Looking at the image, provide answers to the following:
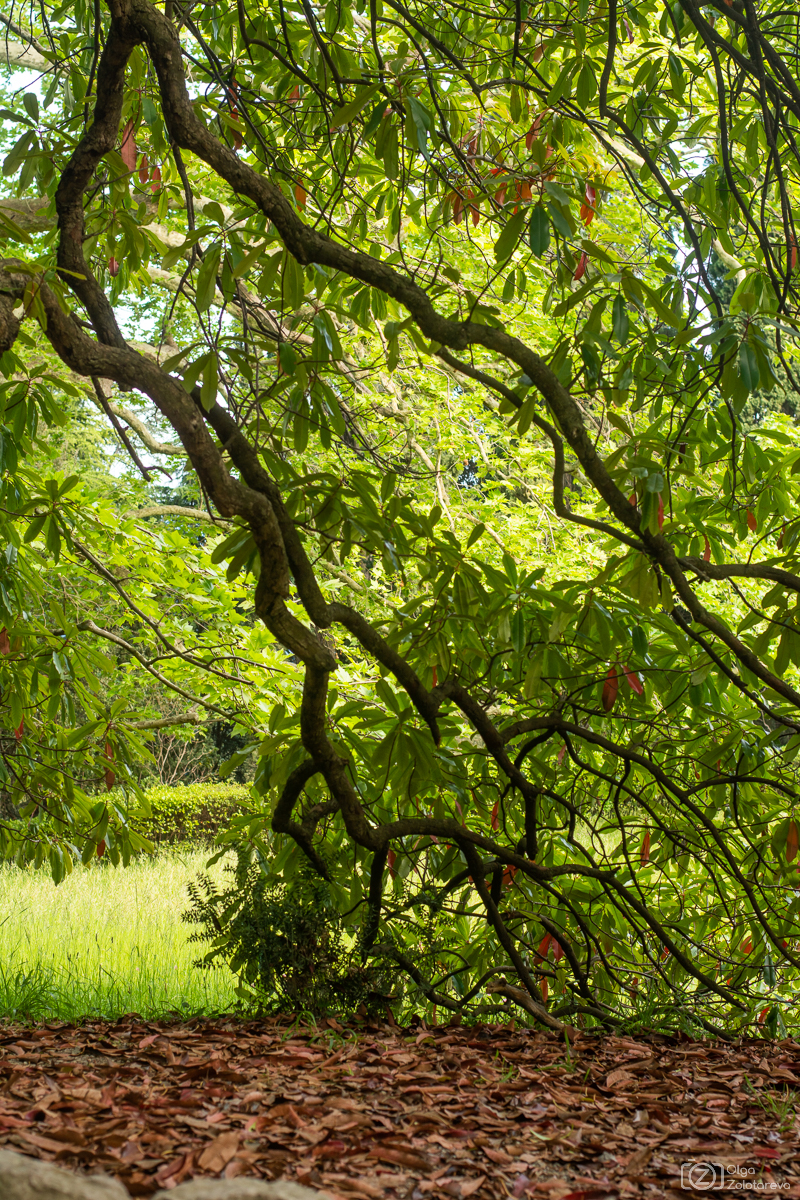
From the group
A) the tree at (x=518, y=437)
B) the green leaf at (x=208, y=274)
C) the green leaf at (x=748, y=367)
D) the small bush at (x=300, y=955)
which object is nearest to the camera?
the green leaf at (x=748, y=367)

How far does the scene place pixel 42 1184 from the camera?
95cm

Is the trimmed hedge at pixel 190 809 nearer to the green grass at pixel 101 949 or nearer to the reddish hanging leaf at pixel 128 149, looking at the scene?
the green grass at pixel 101 949

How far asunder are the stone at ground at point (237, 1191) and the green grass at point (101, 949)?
1917 mm

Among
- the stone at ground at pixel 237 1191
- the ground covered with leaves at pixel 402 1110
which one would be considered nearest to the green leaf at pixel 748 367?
the ground covered with leaves at pixel 402 1110

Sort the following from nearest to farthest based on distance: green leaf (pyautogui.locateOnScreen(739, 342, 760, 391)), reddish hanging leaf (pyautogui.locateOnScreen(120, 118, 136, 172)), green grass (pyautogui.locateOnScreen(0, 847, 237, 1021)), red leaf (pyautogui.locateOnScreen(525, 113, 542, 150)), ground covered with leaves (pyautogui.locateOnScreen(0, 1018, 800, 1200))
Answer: ground covered with leaves (pyautogui.locateOnScreen(0, 1018, 800, 1200)) → green leaf (pyautogui.locateOnScreen(739, 342, 760, 391)) → reddish hanging leaf (pyautogui.locateOnScreen(120, 118, 136, 172)) → red leaf (pyautogui.locateOnScreen(525, 113, 542, 150)) → green grass (pyautogui.locateOnScreen(0, 847, 237, 1021))

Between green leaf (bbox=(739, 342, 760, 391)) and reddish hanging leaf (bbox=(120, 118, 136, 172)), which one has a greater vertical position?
reddish hanging leaf (bbox=(120, 118, 136, 172))

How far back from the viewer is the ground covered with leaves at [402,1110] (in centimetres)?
126

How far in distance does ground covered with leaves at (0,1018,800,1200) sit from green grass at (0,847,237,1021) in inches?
39.0

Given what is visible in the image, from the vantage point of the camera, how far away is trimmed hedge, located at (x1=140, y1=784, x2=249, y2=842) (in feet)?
34.3

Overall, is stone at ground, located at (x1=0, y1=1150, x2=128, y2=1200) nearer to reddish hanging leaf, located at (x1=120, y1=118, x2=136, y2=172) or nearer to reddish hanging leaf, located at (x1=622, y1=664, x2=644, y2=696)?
reddish hanging leaf, located at (x1=622, y1=664, x2=644, y2=696)

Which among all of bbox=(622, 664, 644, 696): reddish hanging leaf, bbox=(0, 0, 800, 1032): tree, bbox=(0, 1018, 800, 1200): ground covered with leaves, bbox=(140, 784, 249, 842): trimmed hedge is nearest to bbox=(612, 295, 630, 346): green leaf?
bbox=(0, 0, 800, 1032): tree

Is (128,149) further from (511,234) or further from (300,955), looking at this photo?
(300,955)

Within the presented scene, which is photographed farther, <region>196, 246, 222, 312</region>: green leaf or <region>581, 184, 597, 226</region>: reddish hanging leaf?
<region>581, 184, 597, 226</region>: reddish hanging leaf

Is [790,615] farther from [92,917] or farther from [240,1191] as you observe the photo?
[92,917]
